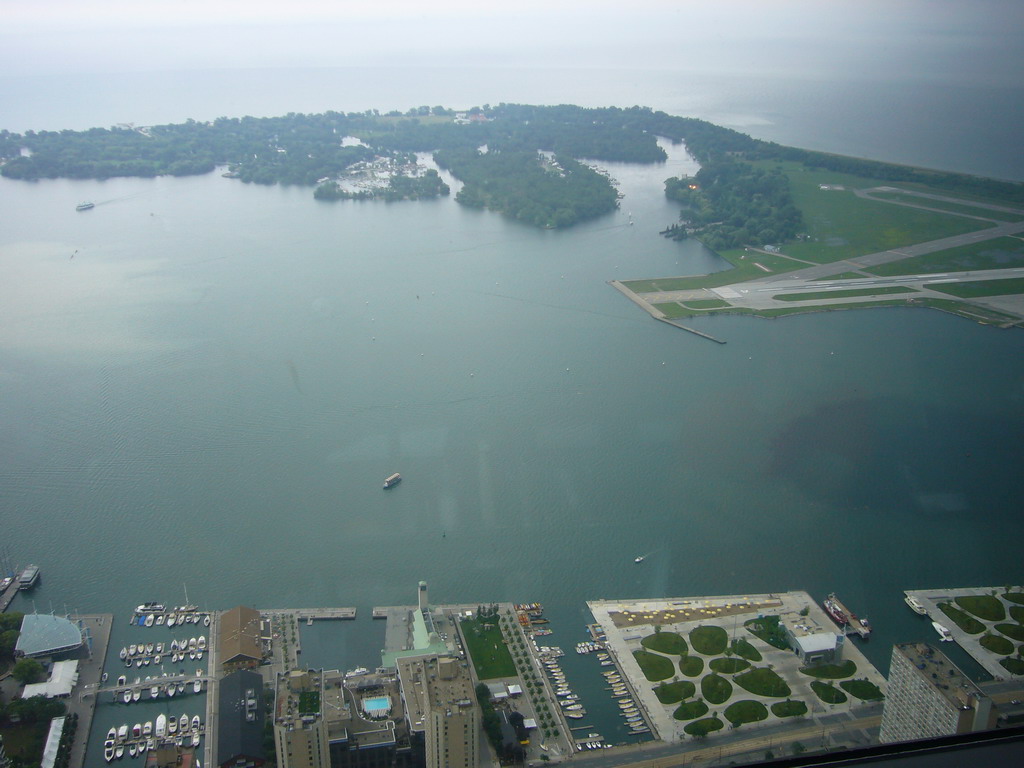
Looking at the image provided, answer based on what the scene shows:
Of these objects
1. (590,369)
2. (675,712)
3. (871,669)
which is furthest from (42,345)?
(871,669)

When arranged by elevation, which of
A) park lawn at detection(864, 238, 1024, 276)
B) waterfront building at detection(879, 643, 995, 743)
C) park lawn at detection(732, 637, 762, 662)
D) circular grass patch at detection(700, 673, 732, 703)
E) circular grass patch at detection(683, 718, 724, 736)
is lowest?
circular grass patch at detection(683, 718, 724, 736)

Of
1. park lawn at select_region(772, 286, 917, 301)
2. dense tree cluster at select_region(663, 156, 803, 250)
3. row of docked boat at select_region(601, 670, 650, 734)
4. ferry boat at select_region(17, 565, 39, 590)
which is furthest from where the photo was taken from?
dense tree cluster at select_region(663, 156, 803, 250)

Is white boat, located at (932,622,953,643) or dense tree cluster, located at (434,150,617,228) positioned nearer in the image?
white boat, located at (932,622,953,643)

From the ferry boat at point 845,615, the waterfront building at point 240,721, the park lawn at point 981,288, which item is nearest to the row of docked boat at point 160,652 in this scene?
the waterfront building at point 240,721

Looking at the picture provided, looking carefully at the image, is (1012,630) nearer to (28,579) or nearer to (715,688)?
(715,688)

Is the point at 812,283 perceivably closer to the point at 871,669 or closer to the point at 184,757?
the point at 871,669

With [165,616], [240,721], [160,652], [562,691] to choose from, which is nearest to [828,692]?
[562,691]

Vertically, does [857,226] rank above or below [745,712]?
above

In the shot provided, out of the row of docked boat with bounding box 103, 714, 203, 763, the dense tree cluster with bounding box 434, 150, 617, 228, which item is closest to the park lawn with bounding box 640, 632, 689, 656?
the row of docked boat with bounding box 103, 714, 203, 763

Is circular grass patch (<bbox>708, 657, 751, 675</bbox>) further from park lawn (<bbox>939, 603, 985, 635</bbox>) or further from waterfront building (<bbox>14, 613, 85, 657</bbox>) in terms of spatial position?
waterfront building (<bbox>14, 613, 85, 657</bbox>)
